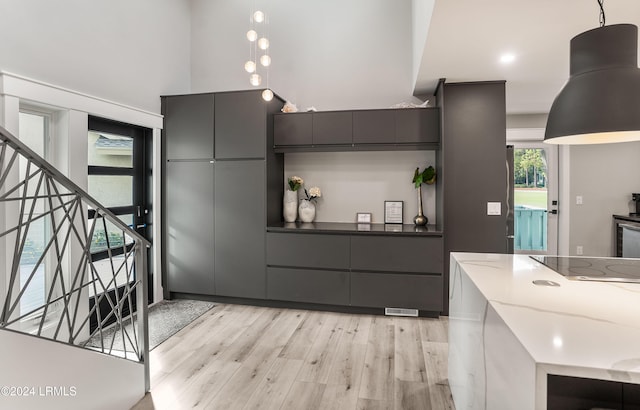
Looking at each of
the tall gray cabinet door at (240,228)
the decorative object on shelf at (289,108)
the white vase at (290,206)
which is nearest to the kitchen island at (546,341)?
the tall gray cabinet door at (240,228)

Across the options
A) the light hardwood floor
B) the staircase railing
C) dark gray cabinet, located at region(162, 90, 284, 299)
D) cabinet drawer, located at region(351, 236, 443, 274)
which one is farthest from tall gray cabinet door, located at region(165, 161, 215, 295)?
cabinet drawer, located at region(351, 236, 443, 274)

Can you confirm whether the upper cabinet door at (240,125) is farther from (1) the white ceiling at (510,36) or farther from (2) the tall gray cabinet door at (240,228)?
(1) the white ceiling at (510,36)

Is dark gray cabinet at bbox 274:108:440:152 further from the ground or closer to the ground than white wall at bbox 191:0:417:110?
closer to the ground

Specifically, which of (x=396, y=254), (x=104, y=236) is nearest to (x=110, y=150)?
(x=104, y=236)

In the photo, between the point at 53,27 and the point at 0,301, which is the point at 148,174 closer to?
the point at 53,27

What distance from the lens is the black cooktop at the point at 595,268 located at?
64.8 inches

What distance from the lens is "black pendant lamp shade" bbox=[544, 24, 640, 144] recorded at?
59.0 inches

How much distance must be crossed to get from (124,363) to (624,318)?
243 centimetres

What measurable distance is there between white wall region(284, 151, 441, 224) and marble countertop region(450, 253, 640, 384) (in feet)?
7.75

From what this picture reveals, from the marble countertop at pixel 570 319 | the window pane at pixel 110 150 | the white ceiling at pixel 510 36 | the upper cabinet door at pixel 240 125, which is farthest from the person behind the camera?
the upper cabinet door at pixel 240 125

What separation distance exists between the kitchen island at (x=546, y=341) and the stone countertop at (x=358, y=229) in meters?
1.71

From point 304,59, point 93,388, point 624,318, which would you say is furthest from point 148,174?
point 624,318

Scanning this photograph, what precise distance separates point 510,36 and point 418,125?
4.39 ft

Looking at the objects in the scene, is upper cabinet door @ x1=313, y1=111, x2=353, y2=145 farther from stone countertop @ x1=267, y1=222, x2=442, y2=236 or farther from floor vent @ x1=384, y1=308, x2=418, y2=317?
floor vent @ x1=384, y1=308, x2=418, y2=317
